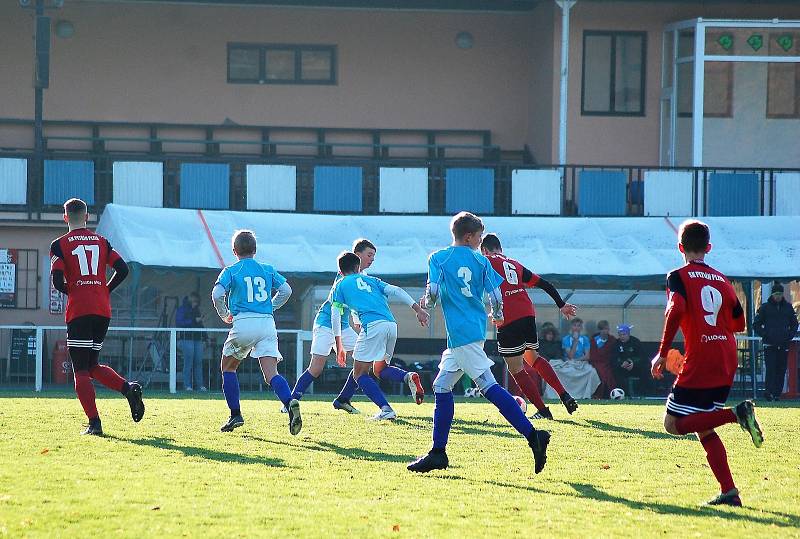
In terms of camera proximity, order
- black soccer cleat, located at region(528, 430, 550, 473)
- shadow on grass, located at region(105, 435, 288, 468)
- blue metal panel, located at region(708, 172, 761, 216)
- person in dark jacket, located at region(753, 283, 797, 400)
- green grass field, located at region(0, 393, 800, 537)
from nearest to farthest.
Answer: green grass field, located at region(0, 393, 800, 537)
black soccer cleat, located at region(528, 430, 550, 473)
shadow on grass, located at region(105, 435, 288, 468)
person in dark jacket, located at region(753, 283, 797, 400)
blue metal panel, located at region(708, 172, 761, 216)

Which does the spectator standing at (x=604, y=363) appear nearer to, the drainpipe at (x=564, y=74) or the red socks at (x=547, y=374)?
the drainpipe at (x=564, y=74)

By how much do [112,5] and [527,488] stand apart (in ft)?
73.8

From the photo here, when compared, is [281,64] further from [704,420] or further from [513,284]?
[704,420]

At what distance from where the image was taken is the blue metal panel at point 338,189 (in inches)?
998

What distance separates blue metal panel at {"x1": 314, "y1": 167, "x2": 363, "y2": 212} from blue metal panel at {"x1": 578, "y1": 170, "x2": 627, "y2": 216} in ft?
13.8

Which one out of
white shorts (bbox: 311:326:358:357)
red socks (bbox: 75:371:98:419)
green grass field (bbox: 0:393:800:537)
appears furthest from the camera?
white shorts (bbox: 311:326:358:357)

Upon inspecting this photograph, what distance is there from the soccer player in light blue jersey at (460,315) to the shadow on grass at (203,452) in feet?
3.72

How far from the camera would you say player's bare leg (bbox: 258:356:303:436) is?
35.6 ft

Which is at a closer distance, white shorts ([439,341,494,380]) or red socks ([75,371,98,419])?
white shorts ([439,341,494,380])

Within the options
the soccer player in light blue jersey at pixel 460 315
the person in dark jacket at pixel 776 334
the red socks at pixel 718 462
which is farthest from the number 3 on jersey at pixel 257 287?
the person in dark jacket at pixel 776 334

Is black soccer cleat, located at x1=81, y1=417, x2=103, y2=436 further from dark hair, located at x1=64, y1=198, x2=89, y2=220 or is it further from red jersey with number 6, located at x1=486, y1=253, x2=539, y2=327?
Result: red jersey with number 6, located at x1=486, y1=253, x2=539, y2=327

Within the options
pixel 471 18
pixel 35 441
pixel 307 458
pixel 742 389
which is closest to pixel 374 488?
pixel 307 458

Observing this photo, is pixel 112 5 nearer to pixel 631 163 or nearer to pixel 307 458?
pixel 631 163

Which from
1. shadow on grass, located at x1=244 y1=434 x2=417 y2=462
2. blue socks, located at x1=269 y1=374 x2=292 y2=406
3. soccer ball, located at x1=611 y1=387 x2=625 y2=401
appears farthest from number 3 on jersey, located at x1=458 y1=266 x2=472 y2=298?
soccer ball, located at x1=611 y1=387 x2=625 y2=401
